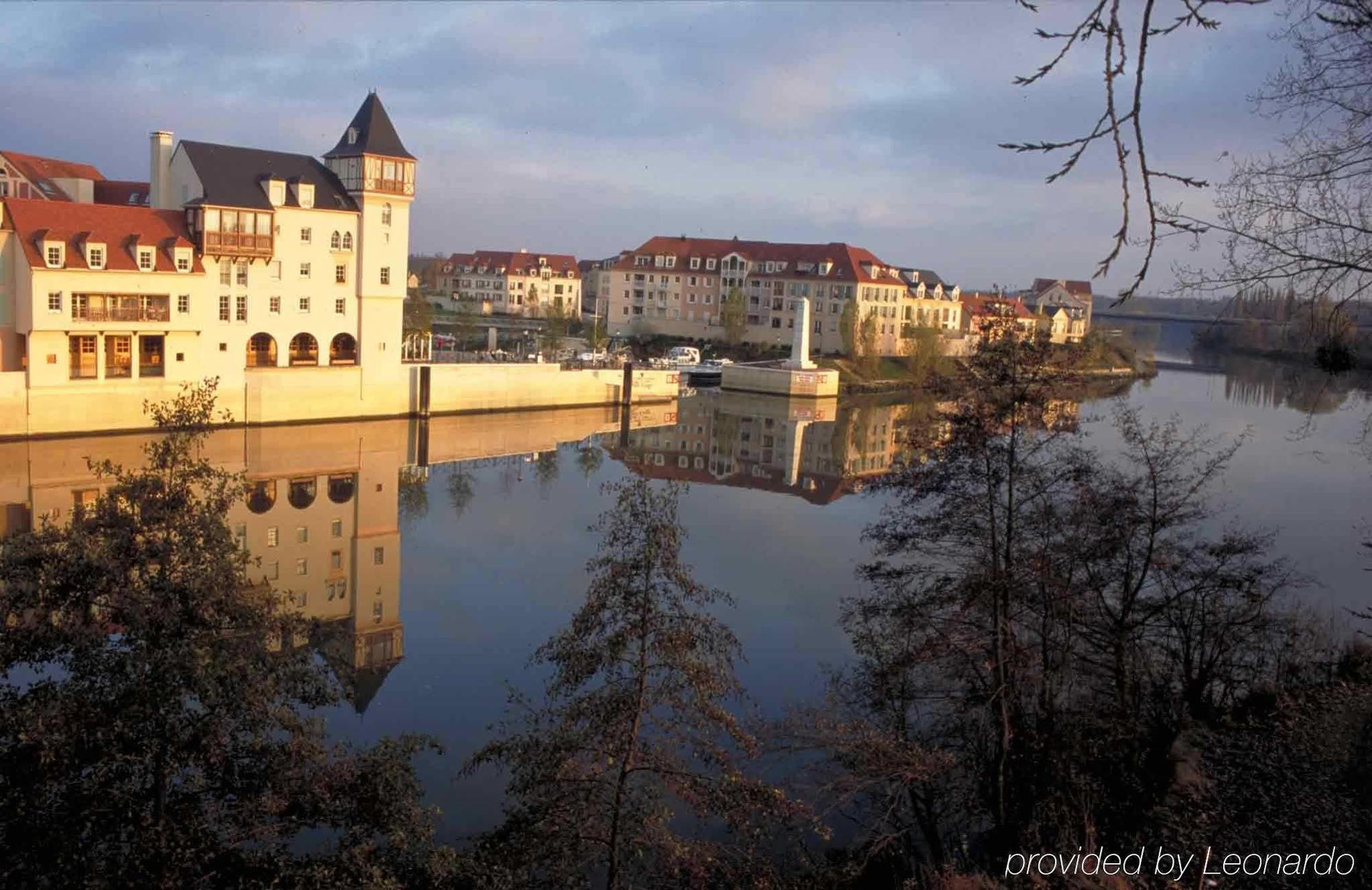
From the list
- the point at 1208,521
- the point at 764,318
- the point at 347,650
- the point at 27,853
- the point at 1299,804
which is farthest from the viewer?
the point at 764,318

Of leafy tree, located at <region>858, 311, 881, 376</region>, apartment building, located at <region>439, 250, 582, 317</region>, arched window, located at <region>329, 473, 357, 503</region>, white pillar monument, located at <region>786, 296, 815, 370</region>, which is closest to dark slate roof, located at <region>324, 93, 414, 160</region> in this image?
arched window, located at <region>329, 473, 357, 503</region>

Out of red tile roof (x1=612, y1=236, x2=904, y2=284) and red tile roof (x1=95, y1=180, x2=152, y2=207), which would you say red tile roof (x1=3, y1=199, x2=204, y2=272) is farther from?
red tile roof (x1=612, y1=236, x2=904, y2=284)

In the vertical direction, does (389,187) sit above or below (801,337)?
above

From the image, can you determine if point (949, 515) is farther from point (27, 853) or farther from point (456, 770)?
point (27, 853)

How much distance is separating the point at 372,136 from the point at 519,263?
106 ft

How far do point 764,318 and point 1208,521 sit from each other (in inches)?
1298

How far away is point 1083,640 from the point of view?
808cm

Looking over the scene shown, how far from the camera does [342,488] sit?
18.6 m

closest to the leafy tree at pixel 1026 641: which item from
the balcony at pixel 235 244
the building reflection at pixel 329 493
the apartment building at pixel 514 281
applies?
the building reflection at pixel 329 493

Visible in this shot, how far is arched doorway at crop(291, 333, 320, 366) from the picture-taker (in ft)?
81.8

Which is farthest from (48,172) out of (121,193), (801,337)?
(801,337)

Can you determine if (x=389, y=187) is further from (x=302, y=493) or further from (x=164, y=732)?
(x=164, y=732)

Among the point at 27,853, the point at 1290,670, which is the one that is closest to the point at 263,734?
the point at 27,853

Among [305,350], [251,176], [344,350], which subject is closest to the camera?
[251,176]
